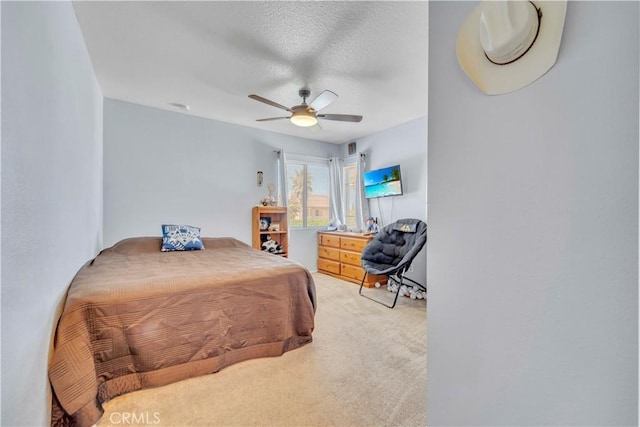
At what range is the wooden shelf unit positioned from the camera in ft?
13.8

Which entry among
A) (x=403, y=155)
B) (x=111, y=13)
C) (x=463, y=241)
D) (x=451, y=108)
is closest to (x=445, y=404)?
(x=463, y=241)

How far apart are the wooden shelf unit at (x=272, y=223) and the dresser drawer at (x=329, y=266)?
0.77 m

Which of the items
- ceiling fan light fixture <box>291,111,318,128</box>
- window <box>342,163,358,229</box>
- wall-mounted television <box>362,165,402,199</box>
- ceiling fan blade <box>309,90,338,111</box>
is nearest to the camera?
ceiling fan blade <box>309,90,338,111</box>

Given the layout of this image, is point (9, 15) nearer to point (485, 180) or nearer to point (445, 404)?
point (485, 180)

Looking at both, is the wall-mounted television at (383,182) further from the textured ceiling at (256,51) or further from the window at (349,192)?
the textured ceiling at (256,51)

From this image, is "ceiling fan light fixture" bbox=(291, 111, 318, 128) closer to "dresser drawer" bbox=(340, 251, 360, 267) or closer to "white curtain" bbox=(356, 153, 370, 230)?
"white curtain" bbox=(356, 153, 370, 230)

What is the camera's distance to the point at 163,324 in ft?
5.61

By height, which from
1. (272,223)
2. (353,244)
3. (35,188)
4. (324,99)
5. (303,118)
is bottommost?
(353,244)

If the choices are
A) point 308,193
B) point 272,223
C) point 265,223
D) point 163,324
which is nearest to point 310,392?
point 163,324

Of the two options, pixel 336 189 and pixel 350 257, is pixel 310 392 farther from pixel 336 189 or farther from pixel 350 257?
pixel 336 189

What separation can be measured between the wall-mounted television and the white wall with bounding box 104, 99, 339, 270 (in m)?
1.51

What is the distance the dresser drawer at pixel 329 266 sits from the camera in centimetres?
460

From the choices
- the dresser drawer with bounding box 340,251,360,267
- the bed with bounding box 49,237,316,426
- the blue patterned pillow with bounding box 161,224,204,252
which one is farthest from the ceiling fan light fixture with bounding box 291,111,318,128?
the dresser drawer with bounding box 340,251,360,267

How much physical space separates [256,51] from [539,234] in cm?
239
